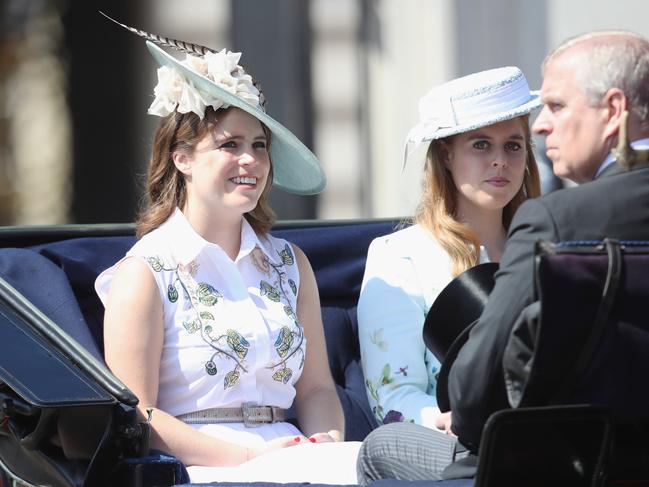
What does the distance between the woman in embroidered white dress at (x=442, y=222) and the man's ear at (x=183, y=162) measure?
1.82 feet

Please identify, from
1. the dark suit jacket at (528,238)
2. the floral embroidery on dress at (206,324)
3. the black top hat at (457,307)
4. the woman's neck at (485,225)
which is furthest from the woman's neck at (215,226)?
the dark suit jacket at (528,238)

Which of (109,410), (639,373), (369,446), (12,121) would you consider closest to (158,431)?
(109,410)

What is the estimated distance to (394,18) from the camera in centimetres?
578

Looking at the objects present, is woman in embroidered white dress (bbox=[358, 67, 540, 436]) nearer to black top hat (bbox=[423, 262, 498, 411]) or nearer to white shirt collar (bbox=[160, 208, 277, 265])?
white shirt collar (bbox=[160, 208, 277, 265])

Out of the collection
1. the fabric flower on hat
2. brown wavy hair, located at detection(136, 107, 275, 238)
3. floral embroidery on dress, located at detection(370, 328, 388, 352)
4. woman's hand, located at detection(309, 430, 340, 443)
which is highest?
the fabric flower on hat

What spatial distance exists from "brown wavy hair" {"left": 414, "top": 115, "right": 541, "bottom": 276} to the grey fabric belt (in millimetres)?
594

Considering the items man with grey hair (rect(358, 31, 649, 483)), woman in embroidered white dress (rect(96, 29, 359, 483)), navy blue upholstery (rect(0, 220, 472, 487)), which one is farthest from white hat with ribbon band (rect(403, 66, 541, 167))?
man with grey hair (rect(358, 31, 649, 483))

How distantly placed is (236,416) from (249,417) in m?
0.03

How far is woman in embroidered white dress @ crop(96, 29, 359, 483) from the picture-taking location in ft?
10.0

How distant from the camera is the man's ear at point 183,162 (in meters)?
3.29

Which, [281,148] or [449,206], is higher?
[281,148]

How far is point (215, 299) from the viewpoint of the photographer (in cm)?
321

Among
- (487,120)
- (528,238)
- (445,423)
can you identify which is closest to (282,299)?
(487,120)

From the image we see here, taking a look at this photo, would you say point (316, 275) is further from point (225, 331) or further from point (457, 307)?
point (457, 307)
